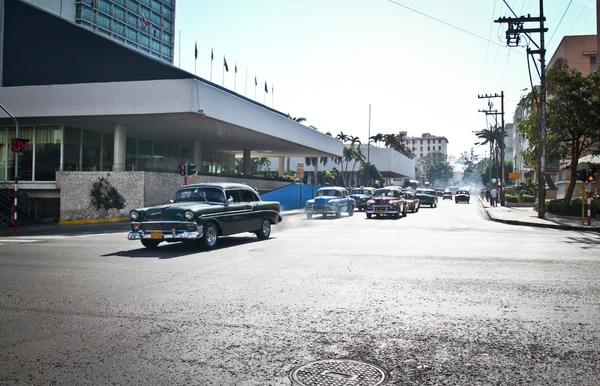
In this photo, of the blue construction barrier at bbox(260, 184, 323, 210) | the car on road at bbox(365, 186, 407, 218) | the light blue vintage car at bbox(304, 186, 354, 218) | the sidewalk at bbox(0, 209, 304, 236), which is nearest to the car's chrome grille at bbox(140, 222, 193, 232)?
the sidewalk at bbox(0, 209, 304, 236)

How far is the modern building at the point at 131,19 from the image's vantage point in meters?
71.1

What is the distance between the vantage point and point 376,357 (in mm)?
4387

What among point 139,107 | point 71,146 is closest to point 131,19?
point 71,146

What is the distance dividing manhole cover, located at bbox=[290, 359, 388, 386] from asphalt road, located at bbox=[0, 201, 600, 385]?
0.11m

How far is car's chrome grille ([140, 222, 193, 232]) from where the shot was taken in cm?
1202

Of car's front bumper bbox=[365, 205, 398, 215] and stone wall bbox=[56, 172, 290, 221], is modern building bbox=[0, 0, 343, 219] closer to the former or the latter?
stone wall bbox=[56, 172, 290, 221]

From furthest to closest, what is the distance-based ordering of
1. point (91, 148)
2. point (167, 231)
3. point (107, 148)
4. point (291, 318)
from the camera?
point (107, 148), point (91, 148), point (167, 231), point (291, 318)

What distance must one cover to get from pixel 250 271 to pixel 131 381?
205 inches


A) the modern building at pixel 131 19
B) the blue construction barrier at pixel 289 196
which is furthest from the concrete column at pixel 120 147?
the modern building at pixel 131 19

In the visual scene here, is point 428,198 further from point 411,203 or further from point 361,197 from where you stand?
point 411,203

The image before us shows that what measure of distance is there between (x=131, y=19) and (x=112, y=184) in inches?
2402

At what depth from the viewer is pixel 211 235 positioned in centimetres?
1272

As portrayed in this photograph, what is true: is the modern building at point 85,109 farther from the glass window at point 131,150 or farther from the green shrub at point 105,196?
the glass window at point 131,150

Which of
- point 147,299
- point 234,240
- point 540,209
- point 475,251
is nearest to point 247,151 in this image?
point 540,209
